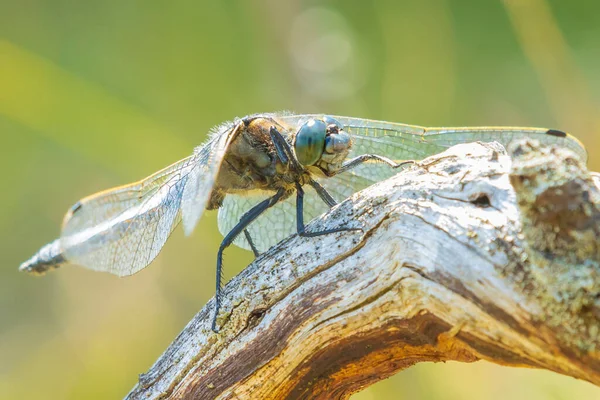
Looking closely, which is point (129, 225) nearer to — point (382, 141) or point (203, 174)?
point (203, 174)

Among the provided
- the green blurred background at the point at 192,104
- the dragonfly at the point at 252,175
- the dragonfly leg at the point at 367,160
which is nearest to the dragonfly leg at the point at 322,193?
the dragonfly at the point at 252,175

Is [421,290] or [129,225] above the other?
[129,225]

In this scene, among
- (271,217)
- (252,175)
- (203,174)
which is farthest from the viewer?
(271,217)

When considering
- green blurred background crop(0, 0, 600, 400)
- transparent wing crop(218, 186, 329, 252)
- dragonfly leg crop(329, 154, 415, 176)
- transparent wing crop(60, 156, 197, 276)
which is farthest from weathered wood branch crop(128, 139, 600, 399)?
green blurred background crop(0, 0, 600, 400)

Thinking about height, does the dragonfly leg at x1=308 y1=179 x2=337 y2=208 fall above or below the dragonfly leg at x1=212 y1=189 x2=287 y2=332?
above

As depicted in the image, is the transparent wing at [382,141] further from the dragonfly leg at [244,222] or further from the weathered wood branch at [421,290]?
the weathered wood branch at [421,290]

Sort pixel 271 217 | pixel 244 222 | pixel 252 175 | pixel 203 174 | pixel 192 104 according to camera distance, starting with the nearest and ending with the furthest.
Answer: pixel 203 174 → pixel 244 222 → pixel 252 175 → pixel 271 217 → pixel 192 104

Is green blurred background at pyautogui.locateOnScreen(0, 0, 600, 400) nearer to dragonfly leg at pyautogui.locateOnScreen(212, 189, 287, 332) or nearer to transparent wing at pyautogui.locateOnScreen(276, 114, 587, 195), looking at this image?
transparent wing at pyautogui.locateOnScreen(276, 114, 587, 195)

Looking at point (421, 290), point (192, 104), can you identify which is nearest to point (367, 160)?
point (421, 290)
